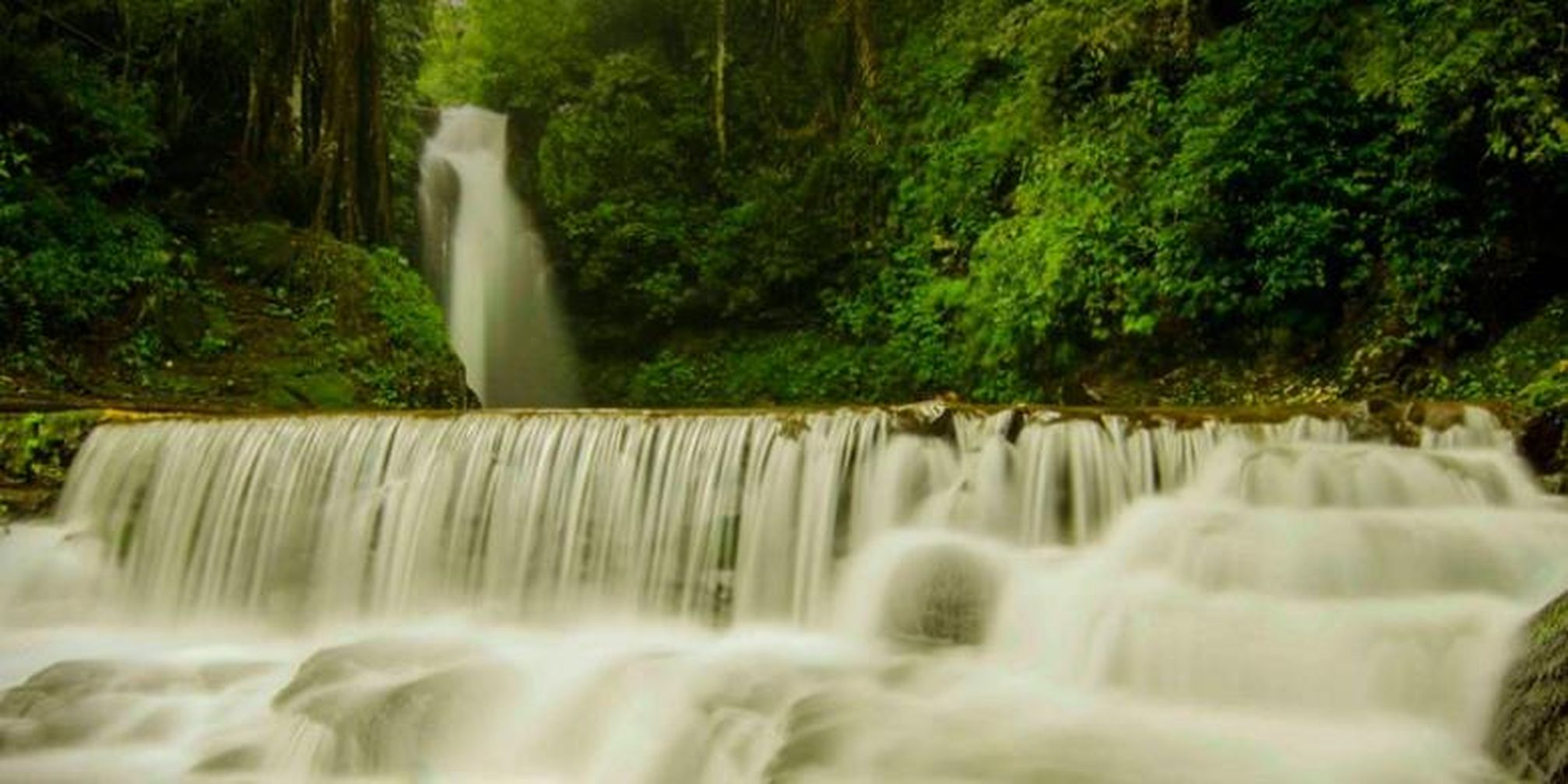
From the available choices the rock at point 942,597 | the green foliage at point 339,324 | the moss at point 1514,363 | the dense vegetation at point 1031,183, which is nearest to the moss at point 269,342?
the green foliage at point 339,324

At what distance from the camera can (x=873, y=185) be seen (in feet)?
48.0

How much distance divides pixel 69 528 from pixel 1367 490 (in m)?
8.17

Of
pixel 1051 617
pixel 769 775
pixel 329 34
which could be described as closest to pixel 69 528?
pixel 769 775

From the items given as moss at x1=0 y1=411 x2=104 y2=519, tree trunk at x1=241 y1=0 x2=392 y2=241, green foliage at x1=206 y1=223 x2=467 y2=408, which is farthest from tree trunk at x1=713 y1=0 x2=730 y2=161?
moss at x1=0 y1=411 x2=104 y2=519

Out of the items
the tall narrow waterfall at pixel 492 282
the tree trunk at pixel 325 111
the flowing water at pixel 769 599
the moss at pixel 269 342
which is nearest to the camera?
the flowing water at pixel 769 599

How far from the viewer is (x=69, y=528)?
7.00 meters

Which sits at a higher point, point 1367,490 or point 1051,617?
point 1367,490

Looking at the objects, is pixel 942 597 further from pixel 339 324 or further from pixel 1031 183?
pixel 339 324

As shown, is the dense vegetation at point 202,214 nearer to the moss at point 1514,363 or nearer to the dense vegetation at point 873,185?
the dense vegetation at point 873,185

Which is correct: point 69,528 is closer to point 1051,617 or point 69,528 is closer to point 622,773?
point 622,773

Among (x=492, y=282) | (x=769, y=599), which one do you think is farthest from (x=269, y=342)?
(x=769, y=599)

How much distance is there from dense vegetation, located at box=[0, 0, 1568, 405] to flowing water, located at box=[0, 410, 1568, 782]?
247 centimetres

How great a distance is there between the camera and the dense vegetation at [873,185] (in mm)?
7441

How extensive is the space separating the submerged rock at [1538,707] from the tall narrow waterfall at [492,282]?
14063mm
